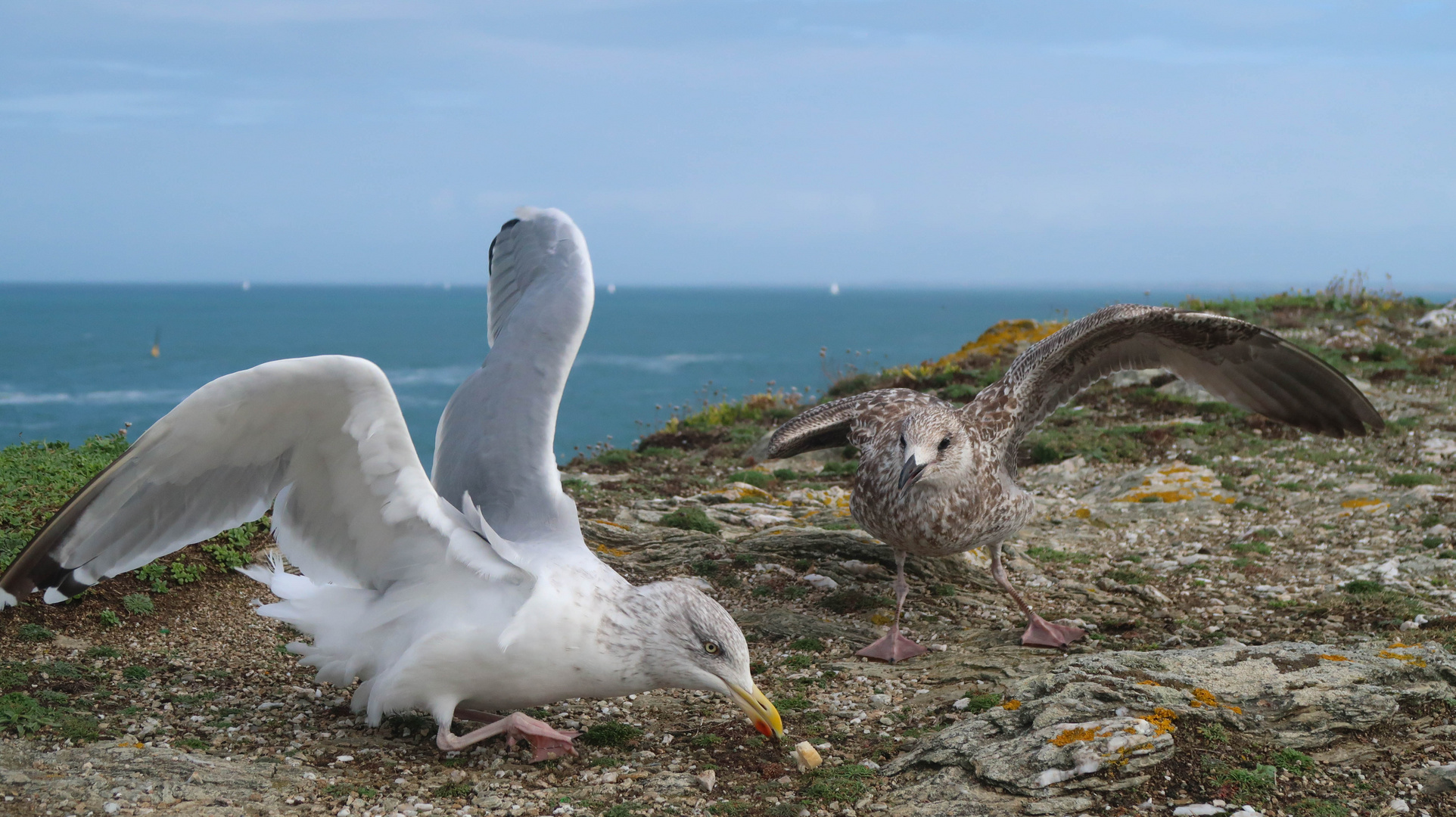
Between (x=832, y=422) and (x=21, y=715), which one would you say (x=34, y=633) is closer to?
(x=21, y=715)

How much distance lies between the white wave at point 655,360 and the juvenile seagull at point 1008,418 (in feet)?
217

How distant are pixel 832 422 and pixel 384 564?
135 inches

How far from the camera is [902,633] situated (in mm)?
5922

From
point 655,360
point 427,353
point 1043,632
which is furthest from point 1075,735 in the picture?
point 427,353

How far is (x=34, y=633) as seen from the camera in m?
5.11

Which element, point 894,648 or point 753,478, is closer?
point 894,648

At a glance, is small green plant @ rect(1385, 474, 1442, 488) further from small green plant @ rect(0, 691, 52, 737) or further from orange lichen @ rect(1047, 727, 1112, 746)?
small green plant @ rect(0, 691, 52, 737)

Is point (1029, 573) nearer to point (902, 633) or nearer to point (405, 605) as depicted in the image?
point (902, 633)

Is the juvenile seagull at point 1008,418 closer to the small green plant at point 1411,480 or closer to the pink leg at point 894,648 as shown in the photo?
the pink leg at point 894,648

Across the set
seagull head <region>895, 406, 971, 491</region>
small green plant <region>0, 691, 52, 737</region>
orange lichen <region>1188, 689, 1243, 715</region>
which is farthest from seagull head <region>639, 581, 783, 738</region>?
small green plant <region>0, 691, 52, 737</region>

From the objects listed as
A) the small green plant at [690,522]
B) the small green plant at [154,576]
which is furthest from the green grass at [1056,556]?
the small green plant at [154,576]

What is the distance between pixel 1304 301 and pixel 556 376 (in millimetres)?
19228

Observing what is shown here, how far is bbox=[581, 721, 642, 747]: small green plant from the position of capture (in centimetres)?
440

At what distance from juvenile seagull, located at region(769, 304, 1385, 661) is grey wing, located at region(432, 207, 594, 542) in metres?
1.83
